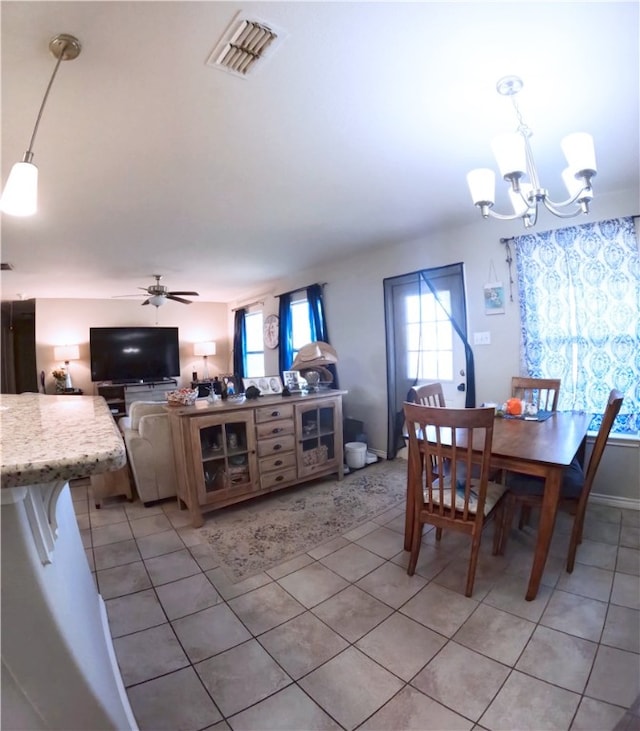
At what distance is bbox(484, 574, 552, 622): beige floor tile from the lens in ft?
5.58

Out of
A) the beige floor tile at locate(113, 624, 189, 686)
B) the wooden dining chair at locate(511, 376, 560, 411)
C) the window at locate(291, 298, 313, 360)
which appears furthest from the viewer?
the window at locate(291, 298, 313, 360)

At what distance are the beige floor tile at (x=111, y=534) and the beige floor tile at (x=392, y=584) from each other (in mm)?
1685

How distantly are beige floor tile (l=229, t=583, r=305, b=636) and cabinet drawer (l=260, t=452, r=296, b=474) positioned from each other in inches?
43.5

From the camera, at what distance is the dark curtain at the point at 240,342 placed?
691 cm

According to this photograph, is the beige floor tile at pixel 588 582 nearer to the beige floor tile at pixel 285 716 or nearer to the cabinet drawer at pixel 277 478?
the beige floor tile at pixel 285 716

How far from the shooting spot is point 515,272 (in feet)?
10.1

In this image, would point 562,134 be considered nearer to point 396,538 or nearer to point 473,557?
point 473,557

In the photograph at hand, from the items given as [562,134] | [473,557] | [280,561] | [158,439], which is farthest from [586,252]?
[158,439]

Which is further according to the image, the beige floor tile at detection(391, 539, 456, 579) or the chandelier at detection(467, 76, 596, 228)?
the beige floor tile at detection(391, 539, 456, 579)

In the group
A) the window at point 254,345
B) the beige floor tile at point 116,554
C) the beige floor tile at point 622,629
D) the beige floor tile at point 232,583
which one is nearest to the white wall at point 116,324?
the window at point 254,345

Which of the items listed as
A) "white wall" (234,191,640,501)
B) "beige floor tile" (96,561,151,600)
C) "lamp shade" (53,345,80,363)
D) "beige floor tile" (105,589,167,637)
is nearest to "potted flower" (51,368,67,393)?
"lamp shade" (53,345,80,363)

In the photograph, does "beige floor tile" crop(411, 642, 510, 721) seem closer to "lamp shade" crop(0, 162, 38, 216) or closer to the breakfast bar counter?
the breakfast bar counter

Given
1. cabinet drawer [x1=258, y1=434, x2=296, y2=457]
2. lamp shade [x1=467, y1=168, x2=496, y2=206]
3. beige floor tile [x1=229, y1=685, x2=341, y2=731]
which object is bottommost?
beige floor tile [x1=229, y1=685, x2=341, y2=731]

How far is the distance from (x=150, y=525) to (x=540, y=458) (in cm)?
262
